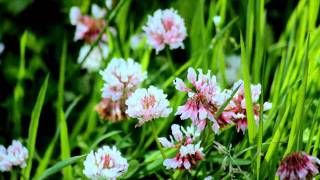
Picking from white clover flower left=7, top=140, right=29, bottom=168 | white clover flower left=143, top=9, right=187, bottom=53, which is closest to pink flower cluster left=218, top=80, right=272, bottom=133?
white clover flower left=143, top=9, right=187, bottom=53

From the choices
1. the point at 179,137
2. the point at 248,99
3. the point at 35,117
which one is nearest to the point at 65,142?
the point at 35,117

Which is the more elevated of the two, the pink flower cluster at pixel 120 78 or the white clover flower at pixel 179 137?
the pink flower cluster at pixel 120 78

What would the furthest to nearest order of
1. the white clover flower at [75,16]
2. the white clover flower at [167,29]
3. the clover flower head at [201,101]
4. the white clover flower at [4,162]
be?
1. the white clover flower at [75,16]
2. the white clover flower at [167,29]
3. the white clover flower at [4,162]
4. the clover flower head at [201,101]

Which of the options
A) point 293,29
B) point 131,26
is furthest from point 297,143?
point 131,26

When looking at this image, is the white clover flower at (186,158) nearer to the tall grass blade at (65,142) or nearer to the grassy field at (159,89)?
the grassy field at (159,89)

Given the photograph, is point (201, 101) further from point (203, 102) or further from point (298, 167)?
point (298, 167)

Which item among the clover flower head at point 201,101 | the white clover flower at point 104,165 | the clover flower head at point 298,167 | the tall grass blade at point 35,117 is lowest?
the clover flower head at point 298,167

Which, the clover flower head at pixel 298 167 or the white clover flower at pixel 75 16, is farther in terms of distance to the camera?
the white clover flower at pixel 75 16

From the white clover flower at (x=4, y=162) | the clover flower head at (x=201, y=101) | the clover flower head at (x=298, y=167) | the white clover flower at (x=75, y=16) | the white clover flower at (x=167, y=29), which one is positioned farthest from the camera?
the white clover flower at (x=75, y=16)

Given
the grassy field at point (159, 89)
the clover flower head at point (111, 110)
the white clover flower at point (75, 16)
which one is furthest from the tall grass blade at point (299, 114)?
the white clover flower at point (75, 16)
